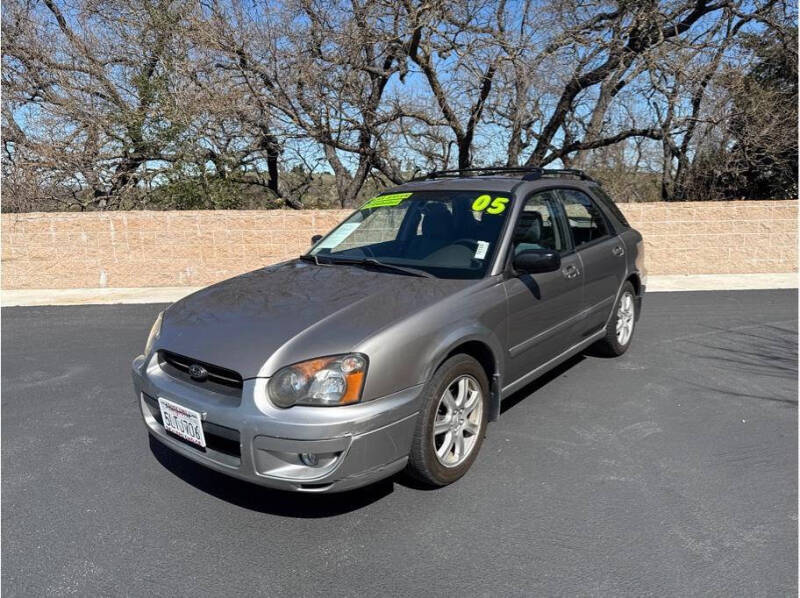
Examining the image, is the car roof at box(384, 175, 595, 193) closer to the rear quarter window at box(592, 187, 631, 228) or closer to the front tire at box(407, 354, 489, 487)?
the rear quarter window at box(592, 187, 631, 228)

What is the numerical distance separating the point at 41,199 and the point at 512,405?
1153cm

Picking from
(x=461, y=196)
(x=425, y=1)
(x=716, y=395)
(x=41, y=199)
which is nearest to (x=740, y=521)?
(x=716, y=395)

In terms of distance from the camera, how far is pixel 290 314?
9.64 ft

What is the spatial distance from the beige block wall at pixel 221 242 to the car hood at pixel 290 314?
21.4ft

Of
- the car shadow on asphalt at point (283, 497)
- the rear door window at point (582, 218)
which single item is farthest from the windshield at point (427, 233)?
the car shadow on asphalt at point (283, 497)

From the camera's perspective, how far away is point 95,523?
283 centimetres

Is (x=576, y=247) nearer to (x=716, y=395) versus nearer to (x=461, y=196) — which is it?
(x=461, y=196)

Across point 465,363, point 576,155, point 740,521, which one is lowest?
point 740,521

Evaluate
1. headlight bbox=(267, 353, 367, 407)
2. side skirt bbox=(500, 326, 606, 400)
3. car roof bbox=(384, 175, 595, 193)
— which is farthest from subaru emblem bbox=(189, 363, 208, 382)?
car roof bbox=(384, 175, 595, 193)

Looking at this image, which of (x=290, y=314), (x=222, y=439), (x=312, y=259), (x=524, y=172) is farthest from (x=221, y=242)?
(x=222, y=439)

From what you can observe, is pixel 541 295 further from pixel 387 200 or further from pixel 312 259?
pixel 312 259

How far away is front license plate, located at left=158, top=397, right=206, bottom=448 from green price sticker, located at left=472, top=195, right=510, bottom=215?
7.43ft

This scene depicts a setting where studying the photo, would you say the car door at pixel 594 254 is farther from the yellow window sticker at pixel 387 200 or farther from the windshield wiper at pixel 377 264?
the windshield wiper at pixel 377 264

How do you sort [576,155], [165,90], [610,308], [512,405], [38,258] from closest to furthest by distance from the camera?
[512,405] < [610,308] < [38,258] < [165,90] < [576,155]
